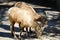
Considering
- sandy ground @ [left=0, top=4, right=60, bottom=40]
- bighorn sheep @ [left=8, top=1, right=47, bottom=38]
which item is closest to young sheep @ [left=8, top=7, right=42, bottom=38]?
bighorn sheep @ [left=8, top=1, right=47, bottom=38]

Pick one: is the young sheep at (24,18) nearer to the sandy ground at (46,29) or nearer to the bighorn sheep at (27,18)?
the bighorn sheep at (27,18)

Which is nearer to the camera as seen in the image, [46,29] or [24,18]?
[24,18]

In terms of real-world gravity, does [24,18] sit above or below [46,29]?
above

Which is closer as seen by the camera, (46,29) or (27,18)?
(27,18)

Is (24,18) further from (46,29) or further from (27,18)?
(46,29)

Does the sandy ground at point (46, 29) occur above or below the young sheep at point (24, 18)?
below

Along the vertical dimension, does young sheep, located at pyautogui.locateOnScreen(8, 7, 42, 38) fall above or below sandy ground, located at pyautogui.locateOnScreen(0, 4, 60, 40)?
above

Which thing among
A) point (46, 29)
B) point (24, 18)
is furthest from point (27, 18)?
point (46, 29)

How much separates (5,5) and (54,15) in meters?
3.09

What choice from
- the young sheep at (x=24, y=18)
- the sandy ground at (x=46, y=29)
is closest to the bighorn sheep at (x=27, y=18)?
the young sheep at (x=24, y=18)

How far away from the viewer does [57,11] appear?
10234 millimetres

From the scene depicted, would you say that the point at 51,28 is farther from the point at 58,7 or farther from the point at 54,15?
the point at 58,7

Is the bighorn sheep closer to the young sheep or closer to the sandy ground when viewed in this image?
the young sheep

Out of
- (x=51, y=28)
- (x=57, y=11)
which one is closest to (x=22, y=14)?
(x=51, y=28)
